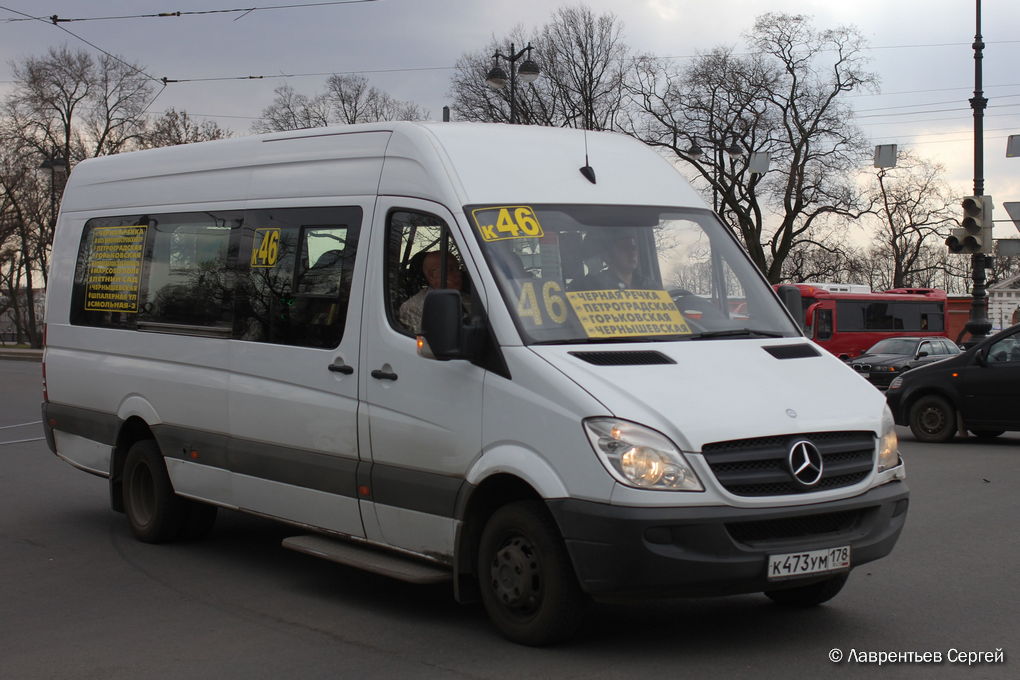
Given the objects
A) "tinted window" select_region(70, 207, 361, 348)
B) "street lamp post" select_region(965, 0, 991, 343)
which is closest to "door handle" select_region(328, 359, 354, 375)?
"tinted window" select_region(70, 207, 361, 348)

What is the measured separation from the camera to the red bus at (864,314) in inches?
1734

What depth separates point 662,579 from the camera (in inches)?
207

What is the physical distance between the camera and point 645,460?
5.24 metres

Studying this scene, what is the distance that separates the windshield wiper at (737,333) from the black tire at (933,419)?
35.4 ft

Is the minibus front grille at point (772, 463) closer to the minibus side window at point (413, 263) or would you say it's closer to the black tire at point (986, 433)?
the minibus side window at point (413, 263)

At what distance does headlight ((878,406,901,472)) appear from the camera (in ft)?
19.1

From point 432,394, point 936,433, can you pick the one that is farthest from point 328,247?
point 936,433

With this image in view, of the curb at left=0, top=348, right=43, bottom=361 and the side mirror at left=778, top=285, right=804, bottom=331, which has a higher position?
the side mirror at left=778, top=285, right=804, bottom=331

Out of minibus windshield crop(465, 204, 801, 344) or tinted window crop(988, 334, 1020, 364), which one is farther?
tinted window crop(988, 334, 1020, 364)

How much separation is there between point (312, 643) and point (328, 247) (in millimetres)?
2333

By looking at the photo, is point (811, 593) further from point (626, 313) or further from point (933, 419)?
point (933, 419)

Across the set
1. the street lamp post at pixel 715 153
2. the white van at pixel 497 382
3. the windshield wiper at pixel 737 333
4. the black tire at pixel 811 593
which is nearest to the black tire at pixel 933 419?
the white van at pixel 497 382

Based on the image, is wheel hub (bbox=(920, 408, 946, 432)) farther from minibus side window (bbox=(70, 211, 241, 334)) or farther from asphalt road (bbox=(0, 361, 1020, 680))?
minibus side window (bbox=(70, 211, 241, 334))

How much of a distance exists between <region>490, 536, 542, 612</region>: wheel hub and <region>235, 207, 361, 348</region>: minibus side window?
68.3 inches
